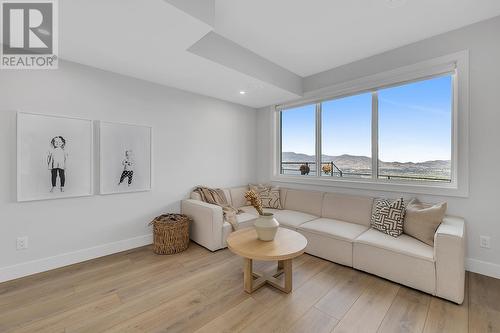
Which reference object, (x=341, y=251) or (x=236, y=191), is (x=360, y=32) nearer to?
(x=341, y=251)

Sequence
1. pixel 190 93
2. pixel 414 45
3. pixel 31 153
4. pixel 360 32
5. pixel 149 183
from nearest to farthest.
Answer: pixel 31 153, pixel 360 32, pixel 414 45, pixel 149 183, pixel 190 93

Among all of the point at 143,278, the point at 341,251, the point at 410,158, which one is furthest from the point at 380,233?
the point at 143,278

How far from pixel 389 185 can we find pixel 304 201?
1.23m

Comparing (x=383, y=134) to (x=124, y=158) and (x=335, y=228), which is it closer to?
(x=335, y=228)

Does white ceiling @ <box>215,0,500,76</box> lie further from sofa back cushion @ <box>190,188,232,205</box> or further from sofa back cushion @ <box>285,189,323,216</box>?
sofa back cushion @ <box>190,188,232,205</box>

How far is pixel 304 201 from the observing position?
356cm

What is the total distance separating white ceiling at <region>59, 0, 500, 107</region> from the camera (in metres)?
1.74

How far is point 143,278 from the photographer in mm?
2256

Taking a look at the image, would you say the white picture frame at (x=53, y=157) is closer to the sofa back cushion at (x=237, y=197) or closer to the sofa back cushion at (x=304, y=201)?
A: the sofa back cushion at (x=237, y=197)

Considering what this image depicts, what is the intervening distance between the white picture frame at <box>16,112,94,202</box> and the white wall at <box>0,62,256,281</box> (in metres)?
0.08

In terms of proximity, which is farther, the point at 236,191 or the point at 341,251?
the point at 236,191

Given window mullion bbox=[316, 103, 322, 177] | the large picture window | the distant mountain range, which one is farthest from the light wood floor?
window mullion bbox=[316, 103, 322, 177]

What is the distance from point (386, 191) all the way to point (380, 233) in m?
0.67
